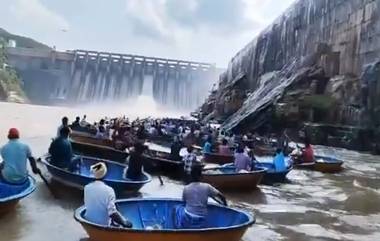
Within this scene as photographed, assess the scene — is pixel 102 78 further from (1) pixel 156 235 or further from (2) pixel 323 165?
(1) pixel 156 235

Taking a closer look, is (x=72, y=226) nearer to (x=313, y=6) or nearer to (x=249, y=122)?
(x=249, y=122)

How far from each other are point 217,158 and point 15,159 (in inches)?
503

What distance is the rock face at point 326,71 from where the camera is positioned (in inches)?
1423

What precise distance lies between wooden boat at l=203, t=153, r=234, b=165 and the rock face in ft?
49.7

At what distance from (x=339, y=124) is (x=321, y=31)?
14.5 metres

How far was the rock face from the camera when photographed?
36.2m

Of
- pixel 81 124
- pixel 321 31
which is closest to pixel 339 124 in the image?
pixel 321 31

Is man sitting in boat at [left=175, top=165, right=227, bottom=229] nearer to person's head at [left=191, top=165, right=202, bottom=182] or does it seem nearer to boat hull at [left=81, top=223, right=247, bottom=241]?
person's head at [left=191, top=165, right=202, bottom=182]

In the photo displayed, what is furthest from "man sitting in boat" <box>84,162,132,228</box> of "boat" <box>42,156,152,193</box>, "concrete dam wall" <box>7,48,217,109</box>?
"concrete dam wall" <box>7,48,217,109</box>

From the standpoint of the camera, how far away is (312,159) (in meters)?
23.1

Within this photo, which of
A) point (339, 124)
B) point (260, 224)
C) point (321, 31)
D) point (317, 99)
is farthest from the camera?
point (321, 31)

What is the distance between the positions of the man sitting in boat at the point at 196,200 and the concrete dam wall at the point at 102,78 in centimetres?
10157

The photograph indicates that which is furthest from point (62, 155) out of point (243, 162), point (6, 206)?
point (243, 162)

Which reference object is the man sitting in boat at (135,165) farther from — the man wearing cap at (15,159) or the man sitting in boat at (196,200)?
the man sitting in boat at (196,200)
